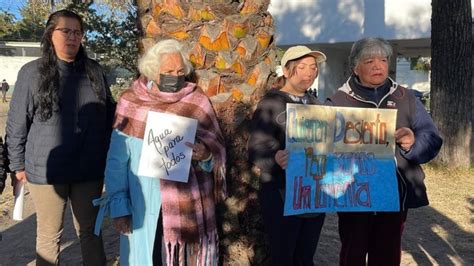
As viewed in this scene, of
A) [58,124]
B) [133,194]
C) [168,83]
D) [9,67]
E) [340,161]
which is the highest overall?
[9,67]

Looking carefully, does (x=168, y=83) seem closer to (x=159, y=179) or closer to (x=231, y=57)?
(x=159, y=179)

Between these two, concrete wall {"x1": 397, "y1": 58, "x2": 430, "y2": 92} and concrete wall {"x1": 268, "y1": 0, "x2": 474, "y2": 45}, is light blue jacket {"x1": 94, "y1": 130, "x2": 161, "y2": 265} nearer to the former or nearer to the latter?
concrete wall {"x1": 268, "y1": 0, "x2": 474, "y2": 45}

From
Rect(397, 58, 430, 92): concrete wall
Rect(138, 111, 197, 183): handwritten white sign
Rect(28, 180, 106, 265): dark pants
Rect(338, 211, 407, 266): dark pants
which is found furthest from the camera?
Rect(397, 58, 430, 92): concrete wall

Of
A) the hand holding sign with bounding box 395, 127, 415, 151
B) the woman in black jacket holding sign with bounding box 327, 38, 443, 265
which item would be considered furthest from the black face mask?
the hand holding sign with bounding box 395, 127, 415, 151

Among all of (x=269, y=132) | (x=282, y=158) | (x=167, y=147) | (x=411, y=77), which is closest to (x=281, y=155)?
(x=282, y=158)

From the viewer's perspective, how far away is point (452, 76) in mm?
8211

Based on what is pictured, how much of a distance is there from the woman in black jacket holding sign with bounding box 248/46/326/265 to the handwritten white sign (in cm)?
38

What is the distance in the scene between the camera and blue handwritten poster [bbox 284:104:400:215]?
267cm

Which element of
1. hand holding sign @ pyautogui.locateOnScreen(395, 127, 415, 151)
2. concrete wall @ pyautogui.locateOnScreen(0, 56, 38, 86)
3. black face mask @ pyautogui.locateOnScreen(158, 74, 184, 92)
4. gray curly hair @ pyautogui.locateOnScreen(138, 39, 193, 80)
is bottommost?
hand holding sign @ pyautogui.locateOnScreen(395, 127, 415, 151)

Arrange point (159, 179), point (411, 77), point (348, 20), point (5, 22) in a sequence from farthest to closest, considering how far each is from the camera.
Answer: point (411, 77) < point (5, 22) < point (348, 20) < point (159, 179)

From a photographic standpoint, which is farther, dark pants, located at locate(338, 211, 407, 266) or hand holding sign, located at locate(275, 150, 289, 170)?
dark pants, located at locate(338, 211, 407, 266)

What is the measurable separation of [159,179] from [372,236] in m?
1.37

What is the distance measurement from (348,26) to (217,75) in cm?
1848

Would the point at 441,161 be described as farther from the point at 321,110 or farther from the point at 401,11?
the point at 401,11
